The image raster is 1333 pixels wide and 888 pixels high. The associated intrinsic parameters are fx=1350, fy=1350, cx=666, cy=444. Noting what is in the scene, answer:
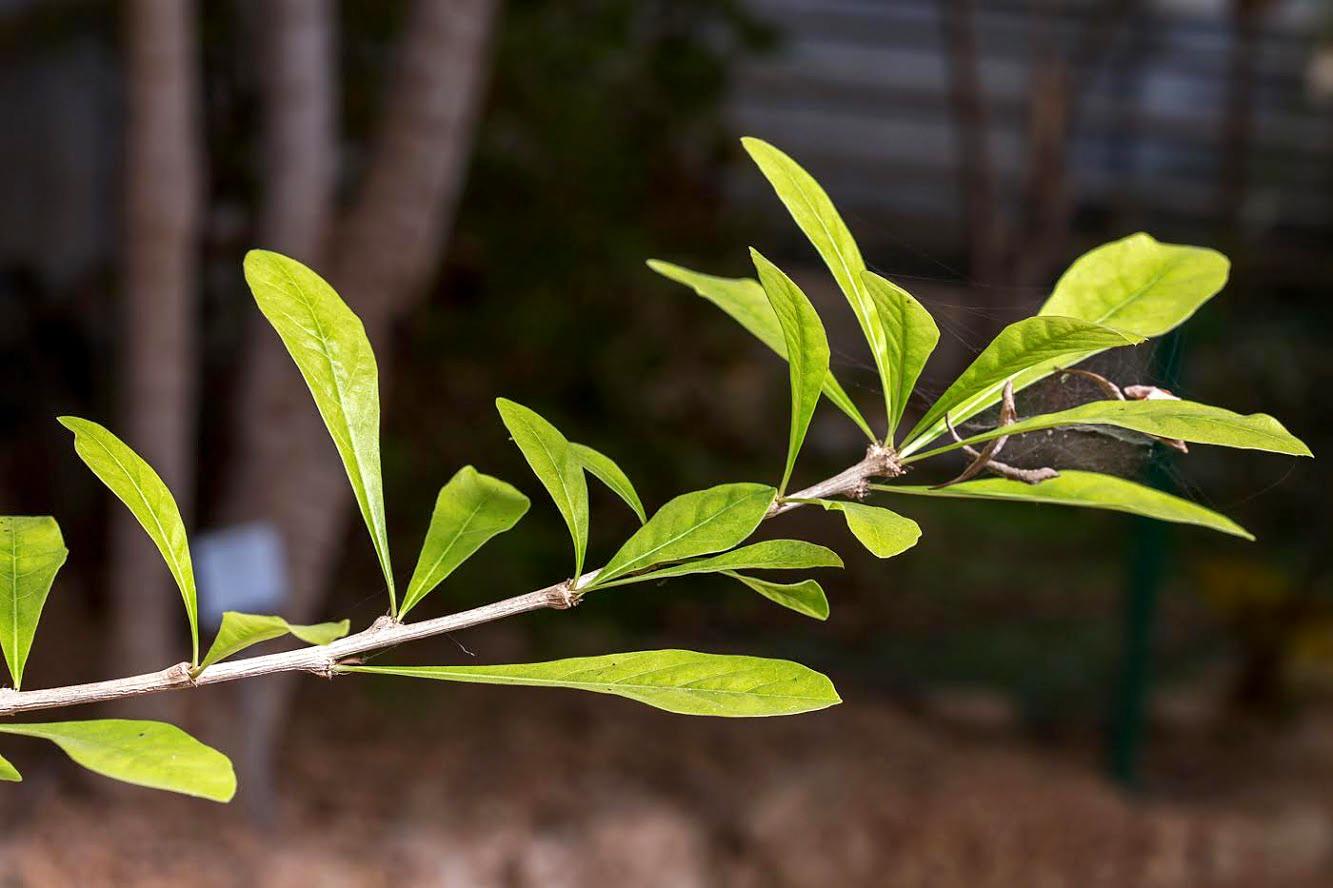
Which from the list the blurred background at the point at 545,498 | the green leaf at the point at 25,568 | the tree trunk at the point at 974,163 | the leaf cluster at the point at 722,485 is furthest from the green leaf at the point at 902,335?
the tree trunk at the point at 974,163

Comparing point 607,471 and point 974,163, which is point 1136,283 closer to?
point 607,471

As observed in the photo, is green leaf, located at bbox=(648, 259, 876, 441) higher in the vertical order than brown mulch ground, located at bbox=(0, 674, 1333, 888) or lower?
higher

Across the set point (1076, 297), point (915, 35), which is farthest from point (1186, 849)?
point (915, 35)

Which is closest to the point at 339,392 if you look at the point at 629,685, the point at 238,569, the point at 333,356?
the point at 333,356

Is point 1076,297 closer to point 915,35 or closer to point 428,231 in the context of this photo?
point 428,231

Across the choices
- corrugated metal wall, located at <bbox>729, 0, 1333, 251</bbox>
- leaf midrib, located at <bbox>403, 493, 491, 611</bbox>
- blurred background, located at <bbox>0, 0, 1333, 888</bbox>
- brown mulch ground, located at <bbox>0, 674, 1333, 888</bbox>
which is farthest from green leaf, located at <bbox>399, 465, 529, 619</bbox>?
corrugated metal wall, located at <bbox>729, 0, 1333, 251</bbox>

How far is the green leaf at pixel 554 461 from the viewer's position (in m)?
0.34

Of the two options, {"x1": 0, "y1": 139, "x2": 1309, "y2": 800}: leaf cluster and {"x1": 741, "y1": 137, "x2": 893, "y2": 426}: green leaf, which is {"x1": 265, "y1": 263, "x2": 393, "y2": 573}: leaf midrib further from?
{"x1": 741, "y1": 137, "x2": 893, "y2": 426}: green leaf

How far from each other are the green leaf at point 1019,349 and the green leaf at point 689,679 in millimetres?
63

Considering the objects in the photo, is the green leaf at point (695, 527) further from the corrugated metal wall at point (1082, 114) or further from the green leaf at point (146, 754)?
the corrugated metal wall at point (1082, 114)

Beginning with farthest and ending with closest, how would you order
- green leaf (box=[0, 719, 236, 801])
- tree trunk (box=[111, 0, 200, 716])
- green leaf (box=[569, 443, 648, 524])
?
1. tree trunk (box=[111, 0, 200, 716])
2. green leaf (box=[569, 443, 648, 524])
3. green leaf (box=[0, 719, 236, 801])

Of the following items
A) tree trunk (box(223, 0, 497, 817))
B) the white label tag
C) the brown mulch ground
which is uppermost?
tree trunk (box(223, 0, 497, 817))

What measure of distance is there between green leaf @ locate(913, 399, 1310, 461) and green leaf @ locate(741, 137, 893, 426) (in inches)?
2.5

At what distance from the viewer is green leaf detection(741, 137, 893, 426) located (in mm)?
357
